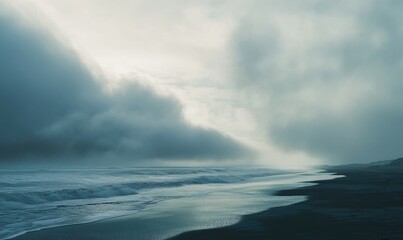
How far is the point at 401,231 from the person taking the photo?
1473 centimetres

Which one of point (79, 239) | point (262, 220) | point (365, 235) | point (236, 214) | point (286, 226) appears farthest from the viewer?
point (236, 214)

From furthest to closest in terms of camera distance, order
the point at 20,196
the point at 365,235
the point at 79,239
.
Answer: the point at 20,196 < the point at 79,239 < the point at 365,235

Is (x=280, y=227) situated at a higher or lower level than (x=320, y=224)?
lower

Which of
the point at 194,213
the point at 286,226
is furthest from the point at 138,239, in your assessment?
the point at 194,213

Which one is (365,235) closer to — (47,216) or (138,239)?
(138,239)

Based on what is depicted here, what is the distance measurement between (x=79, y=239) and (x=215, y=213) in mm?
9108

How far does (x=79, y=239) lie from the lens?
1545cm

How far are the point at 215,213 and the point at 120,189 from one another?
799 inches

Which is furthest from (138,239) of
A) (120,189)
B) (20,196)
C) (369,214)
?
(120,189)

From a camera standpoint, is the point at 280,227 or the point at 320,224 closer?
the point at 280,227

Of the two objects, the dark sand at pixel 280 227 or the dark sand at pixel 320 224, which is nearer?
the dark sand at pixel 320 224

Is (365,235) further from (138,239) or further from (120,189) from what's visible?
(120,189)

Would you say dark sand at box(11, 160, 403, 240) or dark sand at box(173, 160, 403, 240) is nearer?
dark sand at box(173, 160, 403, 240)

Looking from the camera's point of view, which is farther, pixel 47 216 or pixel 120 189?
pixel 120 189
